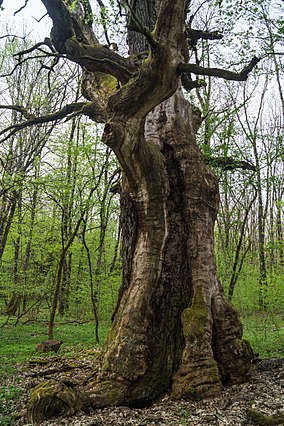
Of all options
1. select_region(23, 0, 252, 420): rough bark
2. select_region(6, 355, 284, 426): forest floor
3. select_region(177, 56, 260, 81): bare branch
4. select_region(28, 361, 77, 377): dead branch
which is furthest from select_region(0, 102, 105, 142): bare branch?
select_region(6, 355, 284, 426): forest floor

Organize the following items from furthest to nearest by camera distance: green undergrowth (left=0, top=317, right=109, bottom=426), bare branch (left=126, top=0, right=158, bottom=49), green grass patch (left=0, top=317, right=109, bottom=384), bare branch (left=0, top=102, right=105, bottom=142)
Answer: green grass patch (left=0, top=317, right=109, bottom=384)
bare branch (left=0, top=102, right=105, bottom=142)
green undergrowth (left=0, top=317, right=109, bottom=426)
bare branch (left=126, top=0, right=158, bottom=49)

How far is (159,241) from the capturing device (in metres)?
4.90

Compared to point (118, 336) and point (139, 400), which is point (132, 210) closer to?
point (118, 336)

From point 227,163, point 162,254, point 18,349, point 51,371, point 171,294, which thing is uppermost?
point 227,163

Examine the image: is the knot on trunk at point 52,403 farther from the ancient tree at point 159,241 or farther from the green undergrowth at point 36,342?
the green undergrowth at point 36,342

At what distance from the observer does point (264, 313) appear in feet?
39.7

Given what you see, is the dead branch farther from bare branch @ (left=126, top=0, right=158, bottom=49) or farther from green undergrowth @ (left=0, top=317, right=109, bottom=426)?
bare branch @ (left=126, top=0, right=158, bottom=49)

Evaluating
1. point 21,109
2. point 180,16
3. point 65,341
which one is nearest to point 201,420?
point 180,16

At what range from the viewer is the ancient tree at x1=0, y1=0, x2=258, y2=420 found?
158 inches

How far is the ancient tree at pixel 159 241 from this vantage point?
4022 mm

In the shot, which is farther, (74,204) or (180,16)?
(74,204)

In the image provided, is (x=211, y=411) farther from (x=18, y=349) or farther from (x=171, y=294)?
(x=18, y=349)

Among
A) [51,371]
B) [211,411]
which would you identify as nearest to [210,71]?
[211,411]

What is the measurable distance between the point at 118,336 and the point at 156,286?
31.1 inches
